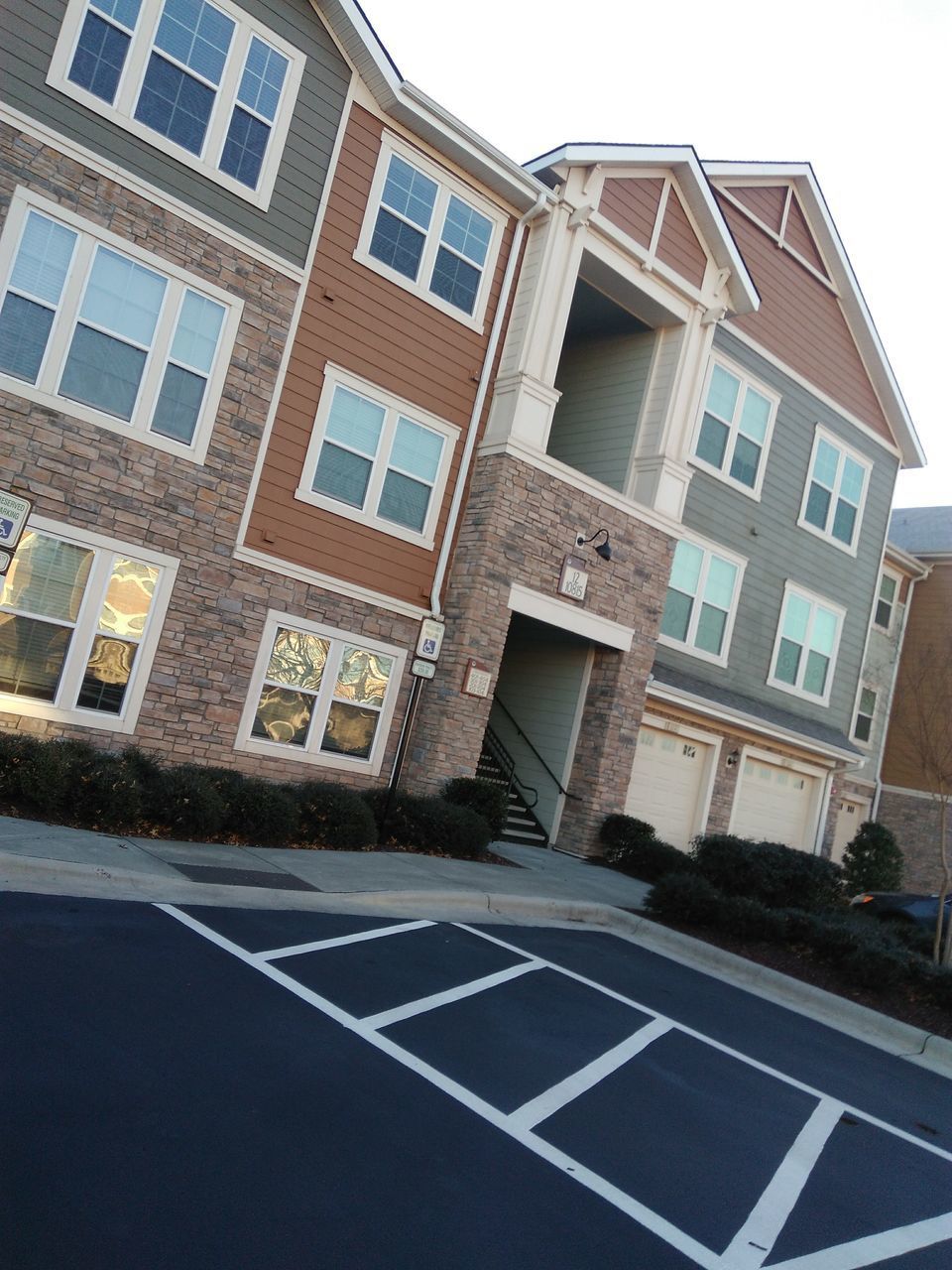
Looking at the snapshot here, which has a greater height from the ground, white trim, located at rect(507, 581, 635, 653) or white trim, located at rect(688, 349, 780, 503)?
white trim, located at rect(688, 349, 780, 503)

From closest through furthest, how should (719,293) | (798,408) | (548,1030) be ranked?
(548,1030), (719,293), (798,408)

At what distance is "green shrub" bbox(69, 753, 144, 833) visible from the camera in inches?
397

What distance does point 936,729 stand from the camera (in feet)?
59.3

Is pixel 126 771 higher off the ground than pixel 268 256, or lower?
lower

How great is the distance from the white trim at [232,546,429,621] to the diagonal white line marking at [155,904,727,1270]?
6428 mm

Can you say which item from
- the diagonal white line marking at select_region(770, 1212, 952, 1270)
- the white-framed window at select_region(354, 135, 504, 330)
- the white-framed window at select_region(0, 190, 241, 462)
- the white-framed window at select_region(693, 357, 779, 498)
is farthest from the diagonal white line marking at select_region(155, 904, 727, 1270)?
the white-framed window at select_region(693, 357, 779, 498)

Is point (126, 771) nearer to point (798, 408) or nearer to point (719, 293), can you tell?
point (719, 293)

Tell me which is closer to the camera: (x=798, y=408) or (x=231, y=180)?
(x=231, y=180)

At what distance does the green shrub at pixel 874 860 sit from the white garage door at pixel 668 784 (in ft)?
14.8

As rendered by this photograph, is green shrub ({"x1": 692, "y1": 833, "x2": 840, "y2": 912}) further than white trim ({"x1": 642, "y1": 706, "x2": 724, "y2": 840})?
No

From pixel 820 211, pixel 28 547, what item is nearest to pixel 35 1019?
pixel 28 547

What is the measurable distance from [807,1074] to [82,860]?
5640 mm

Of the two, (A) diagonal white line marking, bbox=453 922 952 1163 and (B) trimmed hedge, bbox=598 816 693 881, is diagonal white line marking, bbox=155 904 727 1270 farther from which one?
(B) trimmed hedge, bbox=598 816 693 881

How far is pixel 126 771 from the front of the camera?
1046cm
